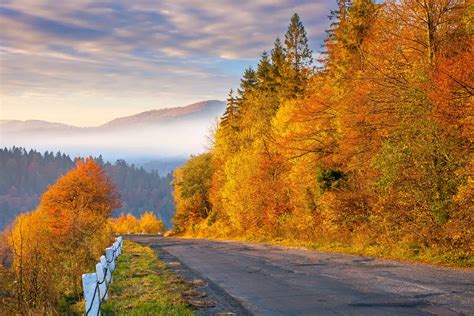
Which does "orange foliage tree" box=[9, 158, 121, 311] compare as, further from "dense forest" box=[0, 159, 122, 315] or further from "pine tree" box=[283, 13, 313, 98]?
"pine tree" box=[283, 13, 313, 98]

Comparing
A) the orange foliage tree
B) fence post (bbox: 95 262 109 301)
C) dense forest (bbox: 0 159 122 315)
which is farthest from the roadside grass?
the orange foliage tree

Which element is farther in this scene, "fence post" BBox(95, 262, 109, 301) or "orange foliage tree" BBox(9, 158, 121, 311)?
"fence post" BBox(95, 262, 109, 301)

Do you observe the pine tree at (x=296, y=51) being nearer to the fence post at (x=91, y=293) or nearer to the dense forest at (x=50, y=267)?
the dense forest at (x=50, y=267)

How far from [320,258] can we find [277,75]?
113 feet

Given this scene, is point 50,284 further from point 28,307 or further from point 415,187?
point 415,187

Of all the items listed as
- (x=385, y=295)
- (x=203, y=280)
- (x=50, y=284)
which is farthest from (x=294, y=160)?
(x=50, y=284)

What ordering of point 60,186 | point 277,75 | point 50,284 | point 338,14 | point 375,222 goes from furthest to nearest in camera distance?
1. point 60,186
2. point 277,75
3. point 338,14
4. point 375,222
5. point 50,284

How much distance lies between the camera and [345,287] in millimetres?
11406

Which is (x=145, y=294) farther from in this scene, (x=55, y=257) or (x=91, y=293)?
(x=55, y=257)

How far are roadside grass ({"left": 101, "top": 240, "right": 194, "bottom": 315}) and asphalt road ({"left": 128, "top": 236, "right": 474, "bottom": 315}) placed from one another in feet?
4.16

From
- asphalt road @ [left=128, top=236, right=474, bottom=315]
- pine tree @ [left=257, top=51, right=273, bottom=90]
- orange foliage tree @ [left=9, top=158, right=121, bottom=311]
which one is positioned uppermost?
pine tree @ [left=257, top=51, right=273, bottom=90]

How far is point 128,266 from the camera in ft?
59.7

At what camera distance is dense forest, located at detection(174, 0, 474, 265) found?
16.0 m

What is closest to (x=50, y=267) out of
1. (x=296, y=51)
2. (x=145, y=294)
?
(x=145, y=294)
